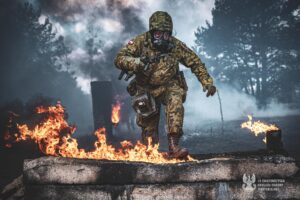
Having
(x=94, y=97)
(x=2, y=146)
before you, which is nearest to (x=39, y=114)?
(x=2, y=146)

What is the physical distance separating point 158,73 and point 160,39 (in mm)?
556

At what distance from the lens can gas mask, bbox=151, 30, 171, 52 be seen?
505 centimetres

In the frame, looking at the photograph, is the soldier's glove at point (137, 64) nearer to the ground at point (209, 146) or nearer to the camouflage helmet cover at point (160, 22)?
the camouflage helmet cover at point (160, 22)

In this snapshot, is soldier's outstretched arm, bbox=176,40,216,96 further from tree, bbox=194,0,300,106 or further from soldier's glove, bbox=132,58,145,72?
tree, bbox=194,0,300,106

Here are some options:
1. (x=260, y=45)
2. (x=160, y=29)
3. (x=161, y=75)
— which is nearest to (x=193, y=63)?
(x=161, y=75)

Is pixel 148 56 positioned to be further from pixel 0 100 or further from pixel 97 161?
pixel 0 100

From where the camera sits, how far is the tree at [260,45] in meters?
29.0

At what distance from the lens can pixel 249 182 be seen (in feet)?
11.9

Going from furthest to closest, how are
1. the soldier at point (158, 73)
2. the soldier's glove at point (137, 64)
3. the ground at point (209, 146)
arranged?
the ground at point (209, 146) → the soldier at point (158, 73) → the soldier's glove at point (137, 64)

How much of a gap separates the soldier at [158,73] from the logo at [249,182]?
52.5 inches

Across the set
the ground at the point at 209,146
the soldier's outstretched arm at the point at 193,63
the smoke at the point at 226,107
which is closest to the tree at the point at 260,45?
the smoke at the point at 226,107

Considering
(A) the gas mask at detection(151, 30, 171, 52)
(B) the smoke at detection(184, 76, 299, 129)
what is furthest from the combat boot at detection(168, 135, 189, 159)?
(B) the smoke at detection(184, 76, 299, 129)

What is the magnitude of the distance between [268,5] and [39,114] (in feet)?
82.0

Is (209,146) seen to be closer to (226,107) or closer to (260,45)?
(260,45)
